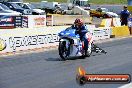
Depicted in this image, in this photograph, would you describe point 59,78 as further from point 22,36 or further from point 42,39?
point 42,39

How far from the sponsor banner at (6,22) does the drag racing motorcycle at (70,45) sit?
1468cm

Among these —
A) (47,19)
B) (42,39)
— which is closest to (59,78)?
(42,39)

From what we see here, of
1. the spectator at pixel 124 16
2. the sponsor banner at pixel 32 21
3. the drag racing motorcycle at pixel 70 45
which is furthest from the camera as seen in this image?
the sponsor banner at pixel 32 21

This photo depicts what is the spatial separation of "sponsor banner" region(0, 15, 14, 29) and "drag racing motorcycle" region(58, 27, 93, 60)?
48.2ft

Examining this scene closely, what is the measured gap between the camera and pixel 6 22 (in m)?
34.6

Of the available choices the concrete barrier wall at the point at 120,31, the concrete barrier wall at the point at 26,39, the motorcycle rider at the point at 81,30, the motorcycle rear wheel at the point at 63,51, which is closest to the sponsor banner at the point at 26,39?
the concrete barrier wall at the point at 26,39

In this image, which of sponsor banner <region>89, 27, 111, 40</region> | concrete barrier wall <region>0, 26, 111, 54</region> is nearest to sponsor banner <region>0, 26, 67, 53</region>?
concrete barrier wall <region>0, 26, 111, 54</region>

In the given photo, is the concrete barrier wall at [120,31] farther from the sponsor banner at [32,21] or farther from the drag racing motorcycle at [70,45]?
the drag racing motorcycle at [70,45]

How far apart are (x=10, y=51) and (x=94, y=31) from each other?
1042 cm

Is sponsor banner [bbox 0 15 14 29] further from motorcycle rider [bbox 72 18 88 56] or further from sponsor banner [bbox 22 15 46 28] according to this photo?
motorcycle rider [bbox 72 18 88 56]

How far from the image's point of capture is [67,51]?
19422 millimetres

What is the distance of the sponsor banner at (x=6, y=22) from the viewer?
34119mm

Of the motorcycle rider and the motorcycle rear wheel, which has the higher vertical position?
the motorcycle rider

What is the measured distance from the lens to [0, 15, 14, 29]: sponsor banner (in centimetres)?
3412
